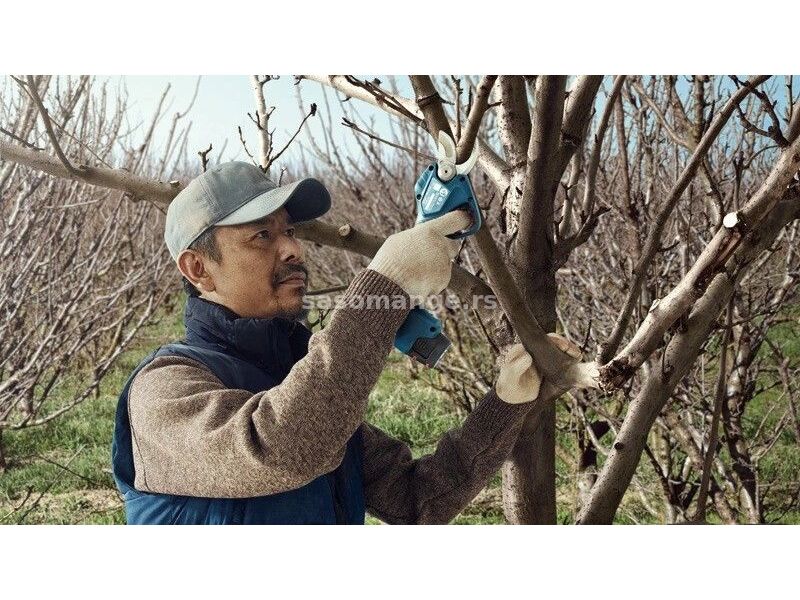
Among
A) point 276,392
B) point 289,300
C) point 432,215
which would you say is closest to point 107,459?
point 289,300

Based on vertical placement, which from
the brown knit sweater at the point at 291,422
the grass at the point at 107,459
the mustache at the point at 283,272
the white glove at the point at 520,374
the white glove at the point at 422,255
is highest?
the white glove at the point at 422,255

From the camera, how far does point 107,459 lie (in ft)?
7.94

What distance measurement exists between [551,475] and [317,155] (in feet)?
5.11

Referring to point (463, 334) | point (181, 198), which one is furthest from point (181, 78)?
point (463, 334)

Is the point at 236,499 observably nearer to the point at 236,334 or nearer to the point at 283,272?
the point at 236,334

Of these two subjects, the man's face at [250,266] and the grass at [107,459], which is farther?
the grass at [107,459]

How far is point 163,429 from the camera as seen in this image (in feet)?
4.42

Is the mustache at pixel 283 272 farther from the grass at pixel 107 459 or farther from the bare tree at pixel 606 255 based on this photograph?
the grass at pixel 107 459

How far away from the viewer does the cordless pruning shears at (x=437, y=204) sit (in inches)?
49.6

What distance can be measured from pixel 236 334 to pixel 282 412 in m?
0.30

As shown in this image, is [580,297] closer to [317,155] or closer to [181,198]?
[317,155]

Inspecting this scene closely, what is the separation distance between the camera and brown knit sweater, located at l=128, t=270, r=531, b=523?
1.22 m

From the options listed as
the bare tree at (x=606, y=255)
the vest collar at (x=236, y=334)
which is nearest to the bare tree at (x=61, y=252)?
the bare tree at (x=606, y=255)

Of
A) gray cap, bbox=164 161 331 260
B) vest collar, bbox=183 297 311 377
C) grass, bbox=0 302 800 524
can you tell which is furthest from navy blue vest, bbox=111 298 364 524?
grass, bbox=0 302 800 524
